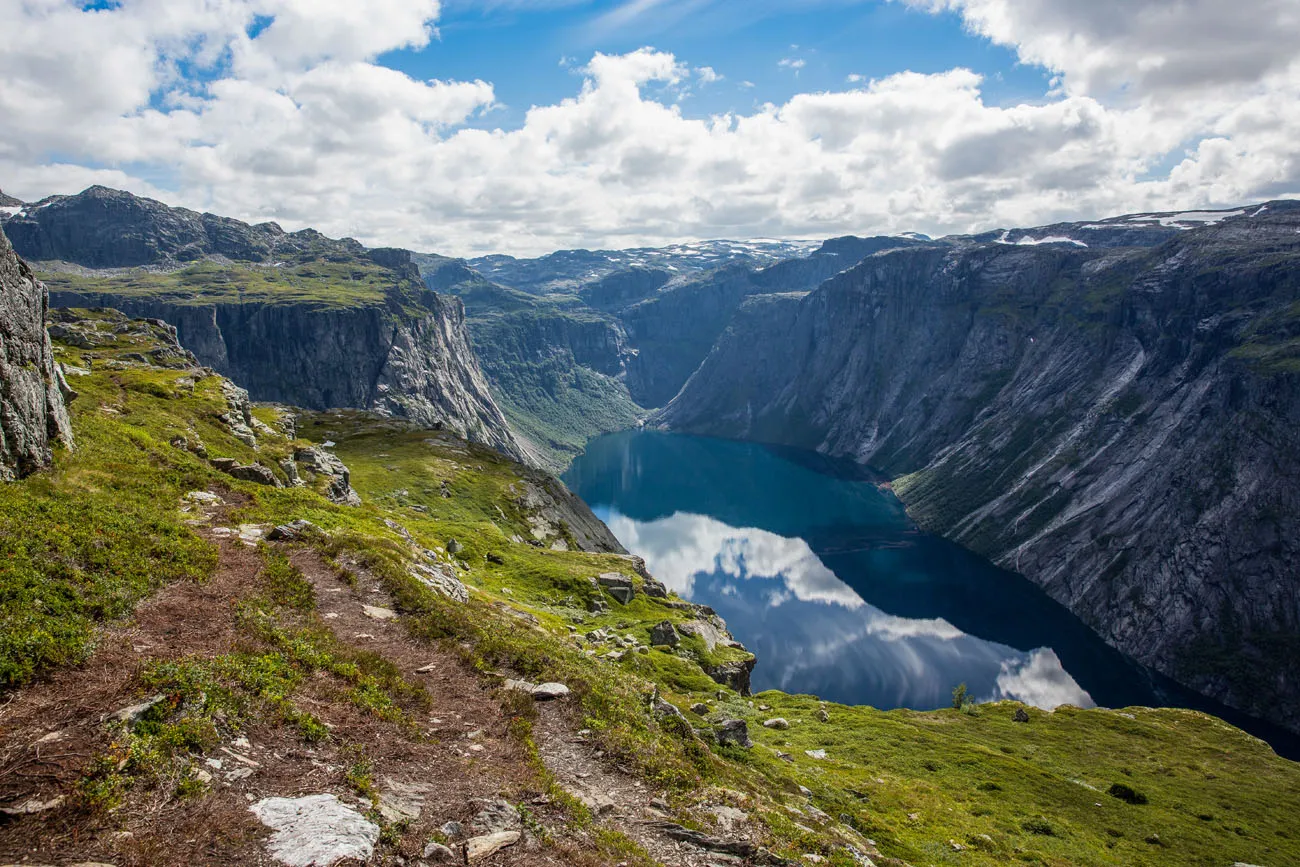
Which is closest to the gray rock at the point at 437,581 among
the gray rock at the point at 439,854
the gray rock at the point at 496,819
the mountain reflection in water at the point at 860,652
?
the gray rock at the point at 496,819

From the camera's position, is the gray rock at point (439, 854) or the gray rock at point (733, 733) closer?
the gray rock at point (439, 854)

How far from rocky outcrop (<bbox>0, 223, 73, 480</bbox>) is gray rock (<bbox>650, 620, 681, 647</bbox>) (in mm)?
A: 40307

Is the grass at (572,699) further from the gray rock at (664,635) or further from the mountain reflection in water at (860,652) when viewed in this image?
the mountain reflection in water at (860,652)

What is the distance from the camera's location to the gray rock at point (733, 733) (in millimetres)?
28906

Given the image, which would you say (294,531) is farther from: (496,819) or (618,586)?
(618,586)

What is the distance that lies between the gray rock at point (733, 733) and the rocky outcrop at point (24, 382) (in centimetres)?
3139

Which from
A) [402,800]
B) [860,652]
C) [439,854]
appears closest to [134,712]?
[402,800]

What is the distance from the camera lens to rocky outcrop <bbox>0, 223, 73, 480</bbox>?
27469mm

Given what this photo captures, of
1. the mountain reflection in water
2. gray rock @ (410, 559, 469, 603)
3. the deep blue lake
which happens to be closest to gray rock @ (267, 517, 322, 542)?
gray rock @ (410, 559, 469, 603)

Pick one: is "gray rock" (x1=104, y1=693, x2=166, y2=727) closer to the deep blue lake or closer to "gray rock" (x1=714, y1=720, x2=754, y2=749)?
"gray rock" (x1=714, y1=720, x2=754, y2=749)

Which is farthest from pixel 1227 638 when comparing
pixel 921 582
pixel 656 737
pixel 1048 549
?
pixel 656 737

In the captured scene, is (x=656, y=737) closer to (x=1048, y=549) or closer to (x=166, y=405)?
(x=166, y=405)

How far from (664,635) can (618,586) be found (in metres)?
12.9

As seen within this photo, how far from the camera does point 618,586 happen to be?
66.1 metres
